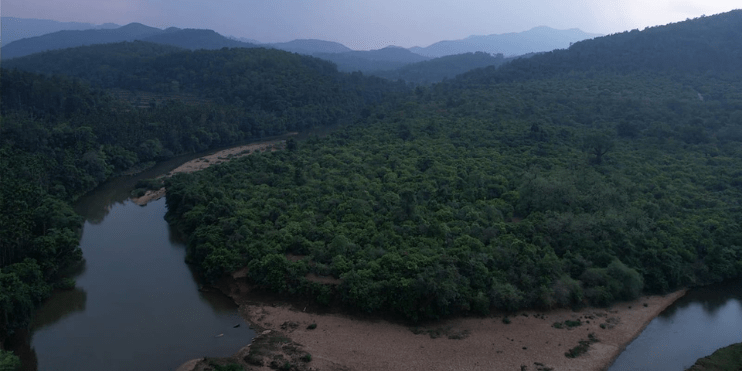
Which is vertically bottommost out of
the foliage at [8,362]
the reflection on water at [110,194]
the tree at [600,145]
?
the reflection on water at [110,194]

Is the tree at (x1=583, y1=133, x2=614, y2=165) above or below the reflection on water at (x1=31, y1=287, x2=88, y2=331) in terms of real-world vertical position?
above

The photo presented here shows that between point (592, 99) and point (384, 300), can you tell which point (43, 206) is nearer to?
point (384, 300)

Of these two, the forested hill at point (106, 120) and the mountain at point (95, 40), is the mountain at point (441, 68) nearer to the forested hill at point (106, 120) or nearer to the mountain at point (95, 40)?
the forested hill at point (106, 120)

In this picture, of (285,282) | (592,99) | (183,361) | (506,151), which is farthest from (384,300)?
(592,99)

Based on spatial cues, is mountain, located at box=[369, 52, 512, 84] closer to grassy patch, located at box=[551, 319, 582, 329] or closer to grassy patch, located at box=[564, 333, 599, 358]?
grassy patch, located at box=[551, 319, 582, 329]

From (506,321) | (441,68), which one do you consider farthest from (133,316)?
(441,68)

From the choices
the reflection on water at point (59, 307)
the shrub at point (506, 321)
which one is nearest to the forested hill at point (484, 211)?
the shrub at point (506, 321)

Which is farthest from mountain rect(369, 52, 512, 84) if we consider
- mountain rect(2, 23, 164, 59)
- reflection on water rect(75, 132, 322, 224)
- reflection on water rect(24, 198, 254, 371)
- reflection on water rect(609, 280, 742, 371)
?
reflection on water rect(24, 198, 254, 371)
